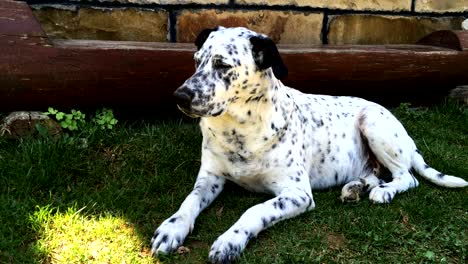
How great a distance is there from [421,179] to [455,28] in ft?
8.31

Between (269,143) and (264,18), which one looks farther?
(264,18)

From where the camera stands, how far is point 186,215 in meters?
3.20

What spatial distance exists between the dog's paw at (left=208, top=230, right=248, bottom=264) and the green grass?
0.06 m

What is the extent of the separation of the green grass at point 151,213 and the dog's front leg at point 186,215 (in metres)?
0.07

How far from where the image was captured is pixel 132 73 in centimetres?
414

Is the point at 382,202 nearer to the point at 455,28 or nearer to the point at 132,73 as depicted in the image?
the point at 132,73

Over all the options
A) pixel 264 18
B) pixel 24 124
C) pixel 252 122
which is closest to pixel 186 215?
pixel 252 122

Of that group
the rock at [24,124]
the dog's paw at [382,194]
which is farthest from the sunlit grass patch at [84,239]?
the dog's paw at [382,194]

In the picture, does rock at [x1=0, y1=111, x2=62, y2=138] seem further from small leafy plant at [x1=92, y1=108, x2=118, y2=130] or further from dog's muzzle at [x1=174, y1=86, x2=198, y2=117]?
dog's muzzle at [x1=174, y1=86, x2=198, y2=117]

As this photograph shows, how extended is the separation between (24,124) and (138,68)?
944 millimetres

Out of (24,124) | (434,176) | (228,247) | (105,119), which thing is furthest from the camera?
(105,119)

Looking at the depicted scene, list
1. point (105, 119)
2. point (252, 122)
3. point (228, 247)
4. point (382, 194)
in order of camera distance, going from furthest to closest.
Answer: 1. point (105, 119)
2. point (382, 194)
3. point (252, 122)
4. point (228, 247)

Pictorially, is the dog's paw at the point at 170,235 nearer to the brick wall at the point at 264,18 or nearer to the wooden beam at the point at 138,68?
the wooden beam at the point at 138,68

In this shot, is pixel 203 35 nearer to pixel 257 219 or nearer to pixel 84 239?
pixel 257 219
